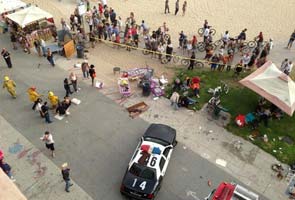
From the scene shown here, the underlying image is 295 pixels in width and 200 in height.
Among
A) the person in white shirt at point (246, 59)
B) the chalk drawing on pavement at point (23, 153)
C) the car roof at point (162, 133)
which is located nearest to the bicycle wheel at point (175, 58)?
the person in white shirt at point (246, 59)

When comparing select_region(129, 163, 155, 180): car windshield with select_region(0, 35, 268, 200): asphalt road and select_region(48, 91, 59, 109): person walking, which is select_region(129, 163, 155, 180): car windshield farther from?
select_region(48, 91, 59, 109): person walking

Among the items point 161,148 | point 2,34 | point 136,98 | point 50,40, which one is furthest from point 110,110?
point 2,34

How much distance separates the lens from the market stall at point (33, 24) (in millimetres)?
22156

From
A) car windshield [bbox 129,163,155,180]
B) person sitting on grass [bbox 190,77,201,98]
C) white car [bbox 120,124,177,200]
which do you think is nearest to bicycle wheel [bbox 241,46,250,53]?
person sitting on grass [bbox 190,77,201,98]

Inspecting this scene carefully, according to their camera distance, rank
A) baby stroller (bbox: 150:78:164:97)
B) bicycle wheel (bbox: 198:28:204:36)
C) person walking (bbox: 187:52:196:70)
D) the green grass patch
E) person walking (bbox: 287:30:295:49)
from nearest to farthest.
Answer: the green grass patch
baby stroller (bbox: 150:78:164:97)
person walking (bbox: 187:52:196:70)
person walking (bbox: 287:30:295:49)
bicycle wheel (bbox: 198:28:204:36)

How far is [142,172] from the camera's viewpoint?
13234mm

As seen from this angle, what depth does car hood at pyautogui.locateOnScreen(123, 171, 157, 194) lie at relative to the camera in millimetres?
12852

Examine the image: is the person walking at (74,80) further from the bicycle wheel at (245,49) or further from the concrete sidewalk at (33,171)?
the bicycle wheel at (245,49)

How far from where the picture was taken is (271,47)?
22359mm

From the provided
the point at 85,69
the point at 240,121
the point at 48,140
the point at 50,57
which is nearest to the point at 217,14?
the point at 240,121

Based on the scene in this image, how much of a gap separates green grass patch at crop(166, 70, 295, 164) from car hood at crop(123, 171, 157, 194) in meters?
5.90

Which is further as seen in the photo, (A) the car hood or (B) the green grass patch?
(B) the green grass patch

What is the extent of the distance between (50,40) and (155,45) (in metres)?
7.72

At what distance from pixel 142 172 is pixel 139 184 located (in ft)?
1.66
